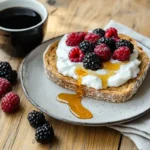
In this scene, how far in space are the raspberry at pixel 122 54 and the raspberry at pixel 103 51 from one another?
2 cm

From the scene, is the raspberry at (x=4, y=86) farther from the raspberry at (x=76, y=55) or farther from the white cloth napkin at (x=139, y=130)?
the white cloth napkin at (x=139, y=130)

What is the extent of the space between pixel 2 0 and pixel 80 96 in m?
0.57

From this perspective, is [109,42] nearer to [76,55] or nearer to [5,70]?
[76,55]

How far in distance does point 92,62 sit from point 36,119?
28 cm

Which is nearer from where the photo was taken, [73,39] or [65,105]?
[65,105]

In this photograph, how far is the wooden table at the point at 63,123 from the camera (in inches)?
55.4

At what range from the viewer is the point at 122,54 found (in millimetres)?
1547

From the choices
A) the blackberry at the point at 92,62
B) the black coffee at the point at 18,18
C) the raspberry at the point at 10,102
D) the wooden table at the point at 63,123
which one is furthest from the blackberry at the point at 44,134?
the black coffee at the point at 18,18

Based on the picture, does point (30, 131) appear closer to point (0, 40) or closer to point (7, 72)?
point (7, 72)

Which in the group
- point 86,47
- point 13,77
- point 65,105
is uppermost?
point 86,47

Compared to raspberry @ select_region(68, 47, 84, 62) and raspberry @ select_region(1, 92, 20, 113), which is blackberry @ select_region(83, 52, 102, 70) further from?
raspberry @ select_region(1, 92, 20, 113)

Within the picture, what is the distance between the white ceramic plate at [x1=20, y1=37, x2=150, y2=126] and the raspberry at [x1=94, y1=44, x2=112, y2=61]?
16 centimetres

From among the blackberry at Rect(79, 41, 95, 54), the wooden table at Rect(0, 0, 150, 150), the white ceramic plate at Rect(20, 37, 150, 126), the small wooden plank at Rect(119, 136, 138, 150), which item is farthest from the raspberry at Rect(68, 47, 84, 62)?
the small wooden plank at Rect(119, 136, 138, 150)

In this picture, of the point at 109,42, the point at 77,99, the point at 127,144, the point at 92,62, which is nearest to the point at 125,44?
the point at 109,42
